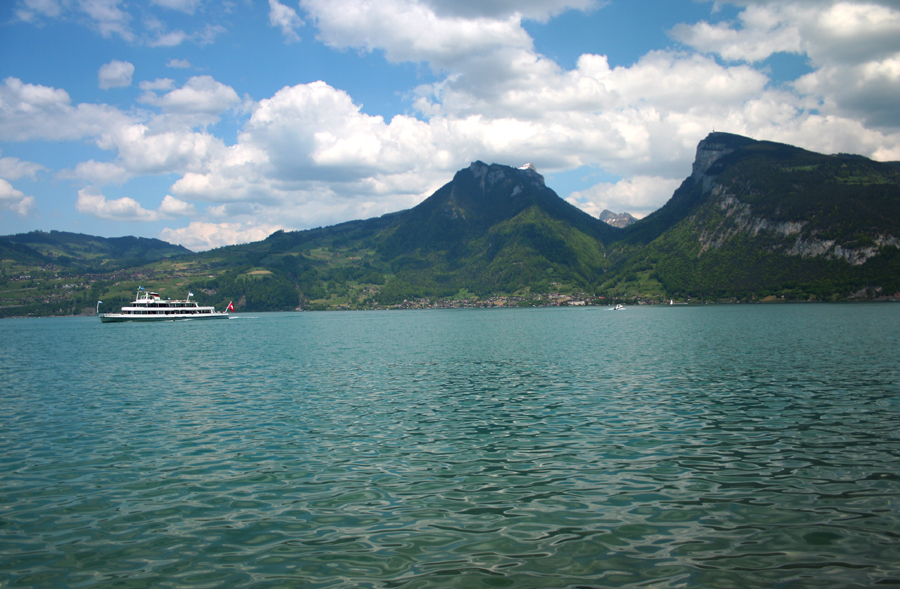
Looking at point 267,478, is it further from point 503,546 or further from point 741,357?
point 741,357

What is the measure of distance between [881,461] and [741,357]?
116ft

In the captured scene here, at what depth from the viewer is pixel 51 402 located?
34344 millimetres

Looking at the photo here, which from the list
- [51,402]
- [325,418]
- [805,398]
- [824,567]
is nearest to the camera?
[824,567]

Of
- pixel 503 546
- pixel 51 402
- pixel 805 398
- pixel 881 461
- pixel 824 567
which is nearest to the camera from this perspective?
pixel 824 567

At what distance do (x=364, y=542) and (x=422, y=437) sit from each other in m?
10.9

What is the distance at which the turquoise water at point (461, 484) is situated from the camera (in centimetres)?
1172

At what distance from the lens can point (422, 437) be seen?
78.2ft

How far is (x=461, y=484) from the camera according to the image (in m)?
17.3

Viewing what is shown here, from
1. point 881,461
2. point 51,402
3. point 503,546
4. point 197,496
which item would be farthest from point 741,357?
point 51,402

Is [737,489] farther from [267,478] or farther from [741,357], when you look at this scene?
[741,357]

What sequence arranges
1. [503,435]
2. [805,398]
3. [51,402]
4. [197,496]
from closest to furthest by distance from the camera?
[197,496] < [503,435] < [805,398] < [51,402]

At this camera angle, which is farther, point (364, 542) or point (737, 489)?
point (737, 489)

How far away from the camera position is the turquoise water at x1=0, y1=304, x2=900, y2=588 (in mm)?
11719

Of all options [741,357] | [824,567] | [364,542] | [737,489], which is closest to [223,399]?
[364,542]
